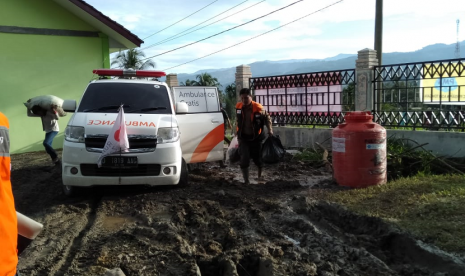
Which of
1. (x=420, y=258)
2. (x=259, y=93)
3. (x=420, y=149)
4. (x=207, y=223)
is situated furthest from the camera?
(x=259, y=93)

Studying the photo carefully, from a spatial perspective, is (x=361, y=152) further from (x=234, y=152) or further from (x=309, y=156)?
(x=309, y=156)

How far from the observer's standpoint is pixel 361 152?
6949mm

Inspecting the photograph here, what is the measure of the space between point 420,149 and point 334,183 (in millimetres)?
2789

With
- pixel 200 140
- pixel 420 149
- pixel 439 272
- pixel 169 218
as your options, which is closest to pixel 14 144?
pixel 200 140

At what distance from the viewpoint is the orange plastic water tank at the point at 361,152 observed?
274 inches

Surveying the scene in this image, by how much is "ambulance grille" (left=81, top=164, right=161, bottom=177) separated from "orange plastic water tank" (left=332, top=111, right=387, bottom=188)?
309 centimetres

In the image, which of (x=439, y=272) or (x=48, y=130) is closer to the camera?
(x=439, y=272)

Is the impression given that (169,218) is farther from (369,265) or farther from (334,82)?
(334,82)

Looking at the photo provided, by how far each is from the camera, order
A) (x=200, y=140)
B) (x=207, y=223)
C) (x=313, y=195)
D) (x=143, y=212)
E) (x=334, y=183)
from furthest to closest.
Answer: (x=200, y=140) < (x=334, y=183) < (x=313, y=195) < (x=143, y=212) < (x=207, y=223)

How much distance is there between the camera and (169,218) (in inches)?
219

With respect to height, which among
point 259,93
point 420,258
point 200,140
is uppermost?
point 259,93

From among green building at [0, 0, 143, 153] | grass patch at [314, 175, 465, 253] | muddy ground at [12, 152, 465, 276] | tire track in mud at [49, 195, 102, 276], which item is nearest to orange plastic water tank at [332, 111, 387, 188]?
grass patch at [314, 175, 465, 253]

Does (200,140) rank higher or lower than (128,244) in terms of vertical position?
higher

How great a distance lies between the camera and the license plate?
630 cm
